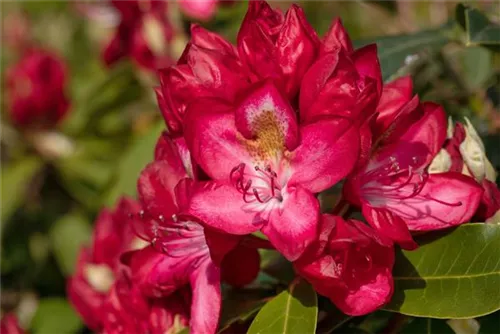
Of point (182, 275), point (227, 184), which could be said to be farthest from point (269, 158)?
point (182, 275)

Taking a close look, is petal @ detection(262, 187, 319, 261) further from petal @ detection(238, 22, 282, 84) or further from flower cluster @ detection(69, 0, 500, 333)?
petal @ detection(238, 22, 282, 84)

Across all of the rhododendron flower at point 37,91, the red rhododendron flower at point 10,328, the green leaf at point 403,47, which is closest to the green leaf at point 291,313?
the green leaf at point 403,47

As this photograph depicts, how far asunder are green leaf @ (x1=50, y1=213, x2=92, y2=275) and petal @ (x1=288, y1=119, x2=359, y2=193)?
4.08ft

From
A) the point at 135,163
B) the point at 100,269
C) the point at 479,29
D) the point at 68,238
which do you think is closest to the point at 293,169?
the point at 479,29

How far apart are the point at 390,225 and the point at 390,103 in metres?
0.14

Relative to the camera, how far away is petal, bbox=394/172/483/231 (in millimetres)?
835

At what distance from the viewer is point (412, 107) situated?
2.72 ft

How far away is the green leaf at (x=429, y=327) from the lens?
0.88 metres

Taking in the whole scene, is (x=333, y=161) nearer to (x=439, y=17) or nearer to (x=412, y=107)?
(x=412, y=107)

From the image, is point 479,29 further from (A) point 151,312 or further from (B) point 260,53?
(A) point 151,312

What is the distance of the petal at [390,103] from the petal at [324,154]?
0.09 metres

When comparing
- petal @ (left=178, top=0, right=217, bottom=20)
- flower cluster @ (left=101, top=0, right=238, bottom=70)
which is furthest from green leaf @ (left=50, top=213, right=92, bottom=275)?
petal @ (left=178, top=0, right=217, bottom=20)

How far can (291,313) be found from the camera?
32.4 inches

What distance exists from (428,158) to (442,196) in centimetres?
5
